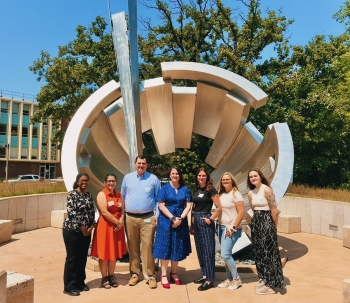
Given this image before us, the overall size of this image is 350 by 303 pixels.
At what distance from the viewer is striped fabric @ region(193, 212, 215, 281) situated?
183 inches

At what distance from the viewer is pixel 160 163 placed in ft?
65.4

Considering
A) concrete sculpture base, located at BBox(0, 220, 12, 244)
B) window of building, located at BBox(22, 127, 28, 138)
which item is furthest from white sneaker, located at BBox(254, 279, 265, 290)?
window of building, located at BBox(22, 127, 28, 138)

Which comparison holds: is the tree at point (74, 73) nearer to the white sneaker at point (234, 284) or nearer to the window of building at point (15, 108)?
the white sneaker at point (234, 284)

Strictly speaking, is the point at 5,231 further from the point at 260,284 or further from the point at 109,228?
the point at 260,284

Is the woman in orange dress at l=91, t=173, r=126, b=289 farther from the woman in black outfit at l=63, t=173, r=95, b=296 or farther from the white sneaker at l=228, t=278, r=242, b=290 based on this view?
the white sneaker at l=228, t=278, r=242, b=290

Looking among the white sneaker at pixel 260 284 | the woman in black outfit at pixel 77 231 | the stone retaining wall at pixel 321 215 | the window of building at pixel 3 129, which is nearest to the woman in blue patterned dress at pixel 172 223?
the woman in black outfit at pixel 77 231

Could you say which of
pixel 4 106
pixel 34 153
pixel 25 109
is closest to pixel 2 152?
pixel 34 153

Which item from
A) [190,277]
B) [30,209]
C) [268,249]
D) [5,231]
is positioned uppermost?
[268,249]

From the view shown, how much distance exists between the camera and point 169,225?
15.1 feet

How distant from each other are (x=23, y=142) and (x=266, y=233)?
42.8m

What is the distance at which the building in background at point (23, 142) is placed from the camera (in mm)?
41031

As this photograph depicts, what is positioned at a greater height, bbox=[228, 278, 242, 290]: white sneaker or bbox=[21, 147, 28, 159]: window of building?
bbox=[21, 147, 28, 159]: window of building

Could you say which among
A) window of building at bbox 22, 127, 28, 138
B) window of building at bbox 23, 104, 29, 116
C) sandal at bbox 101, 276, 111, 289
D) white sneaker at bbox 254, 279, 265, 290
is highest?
window of building at bbox 23, 104, 29, 116

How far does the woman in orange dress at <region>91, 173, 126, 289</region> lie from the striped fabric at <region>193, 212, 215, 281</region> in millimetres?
992
